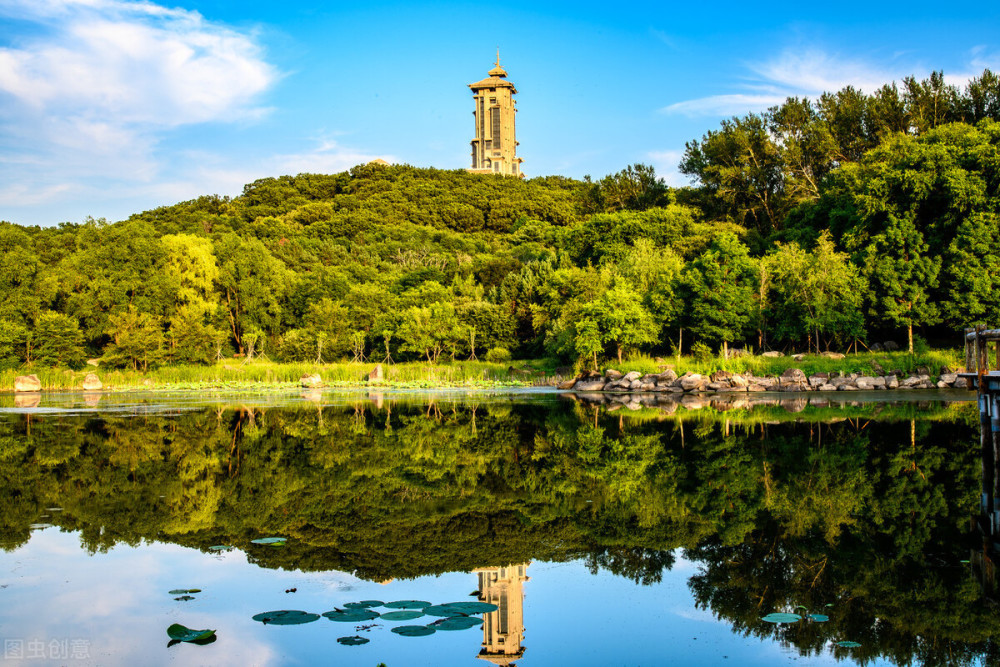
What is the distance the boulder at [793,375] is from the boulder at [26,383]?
3730 centimetres

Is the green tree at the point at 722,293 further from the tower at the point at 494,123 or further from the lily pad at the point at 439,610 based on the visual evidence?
the tower at the point at 494,123

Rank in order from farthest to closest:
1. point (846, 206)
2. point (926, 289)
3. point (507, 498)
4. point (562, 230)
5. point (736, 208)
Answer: point (562, 230) → point (736, 208) → point (846, 206) → point (926, 289) → point (507, 498)

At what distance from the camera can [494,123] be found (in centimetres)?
12038

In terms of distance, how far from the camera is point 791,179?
46438mm

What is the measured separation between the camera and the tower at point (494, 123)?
120m

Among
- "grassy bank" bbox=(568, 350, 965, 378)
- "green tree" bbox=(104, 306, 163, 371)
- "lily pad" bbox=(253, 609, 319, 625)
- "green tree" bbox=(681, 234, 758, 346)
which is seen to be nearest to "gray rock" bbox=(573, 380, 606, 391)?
"grassy bank" bbox=(568, 350, 965, 378)

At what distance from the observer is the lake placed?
5.01 meters

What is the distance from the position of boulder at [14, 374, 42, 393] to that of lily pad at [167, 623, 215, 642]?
40717mm

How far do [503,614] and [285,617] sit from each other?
1554 mm

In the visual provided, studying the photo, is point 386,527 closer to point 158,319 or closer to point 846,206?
point 846,206

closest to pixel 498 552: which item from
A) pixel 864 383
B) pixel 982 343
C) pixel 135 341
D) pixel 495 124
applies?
pixel 982 343

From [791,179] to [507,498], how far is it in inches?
1677

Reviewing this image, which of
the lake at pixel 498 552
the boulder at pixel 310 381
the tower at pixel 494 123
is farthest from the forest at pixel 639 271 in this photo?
the tower at pixel 494 123

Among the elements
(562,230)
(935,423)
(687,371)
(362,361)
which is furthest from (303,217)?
(935,423)
